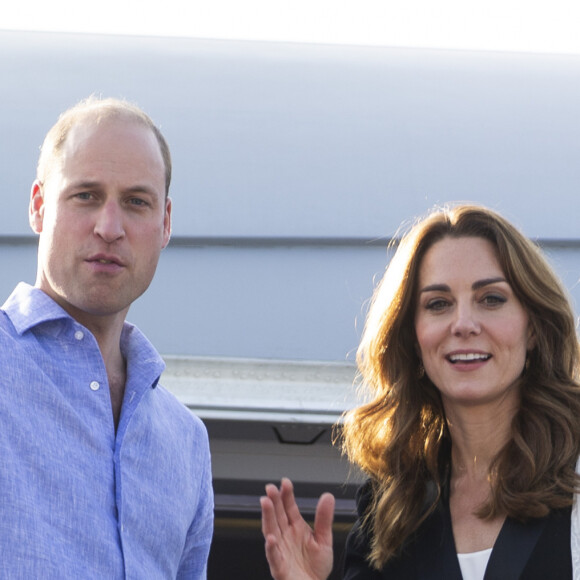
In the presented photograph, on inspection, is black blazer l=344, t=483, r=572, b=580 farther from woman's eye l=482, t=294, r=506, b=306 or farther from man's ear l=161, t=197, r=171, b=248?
man's ear l=161, t=197, r=171, b=248

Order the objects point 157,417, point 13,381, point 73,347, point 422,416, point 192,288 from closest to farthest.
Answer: point 13,381, point 73,347, point 157,417, point 422,416, point 192,288

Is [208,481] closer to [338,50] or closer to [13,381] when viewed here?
[13,381]

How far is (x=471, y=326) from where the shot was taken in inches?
75.7

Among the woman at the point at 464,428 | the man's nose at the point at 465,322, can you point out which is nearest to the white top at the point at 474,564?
the woman at the point at 464,428

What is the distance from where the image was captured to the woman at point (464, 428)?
1.88 m

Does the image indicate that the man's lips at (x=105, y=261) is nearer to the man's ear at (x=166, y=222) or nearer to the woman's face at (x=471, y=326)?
the man's ear at (x=166, y=222)

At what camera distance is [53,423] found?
1.52 metres

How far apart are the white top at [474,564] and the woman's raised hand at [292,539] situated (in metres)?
0.29

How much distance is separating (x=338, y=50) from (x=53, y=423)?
2879 mm

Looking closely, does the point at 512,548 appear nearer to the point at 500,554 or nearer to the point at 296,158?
the point at 500,554

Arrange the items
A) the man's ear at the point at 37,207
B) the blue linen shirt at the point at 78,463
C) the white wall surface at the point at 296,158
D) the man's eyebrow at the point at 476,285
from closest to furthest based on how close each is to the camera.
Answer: the blue linen shirt at the point at 78,463 → the man's ear at the point at 37,207 → the man's eyebrow at the point at 476,285 → the white wall surface at the point at 296,158

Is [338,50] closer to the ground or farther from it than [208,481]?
farther from it

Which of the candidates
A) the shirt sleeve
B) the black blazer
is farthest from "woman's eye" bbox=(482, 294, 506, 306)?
the shirt sleeve

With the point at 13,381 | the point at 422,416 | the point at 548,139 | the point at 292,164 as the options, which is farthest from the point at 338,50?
the point at 13,381
